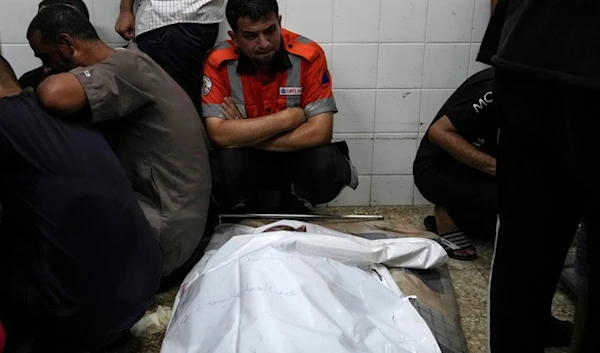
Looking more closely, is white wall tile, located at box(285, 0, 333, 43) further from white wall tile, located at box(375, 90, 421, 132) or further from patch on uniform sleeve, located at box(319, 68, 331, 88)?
white wall tile, located at box(375, 90, 421, 132)

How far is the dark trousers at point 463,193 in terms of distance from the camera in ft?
6.46

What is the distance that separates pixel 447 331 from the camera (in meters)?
1.49

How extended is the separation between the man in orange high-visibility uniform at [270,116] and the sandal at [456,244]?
0.38 meters

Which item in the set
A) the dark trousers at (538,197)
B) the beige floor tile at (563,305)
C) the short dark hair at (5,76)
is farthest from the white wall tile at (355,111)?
the dark trousers at (538,197)

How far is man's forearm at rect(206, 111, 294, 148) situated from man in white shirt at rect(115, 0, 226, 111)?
0.66ft

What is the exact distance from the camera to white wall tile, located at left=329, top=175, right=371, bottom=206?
2457 millimetres

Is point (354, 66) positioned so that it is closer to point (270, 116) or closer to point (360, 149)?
point (360, 149)

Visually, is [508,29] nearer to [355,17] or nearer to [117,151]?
[117,151]

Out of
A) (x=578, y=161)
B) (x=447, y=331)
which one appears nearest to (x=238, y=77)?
(x=447, y=331)

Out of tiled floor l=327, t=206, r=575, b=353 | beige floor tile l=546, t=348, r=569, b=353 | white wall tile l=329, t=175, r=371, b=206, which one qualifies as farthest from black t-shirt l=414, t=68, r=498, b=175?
beige floor tile l=546, t=348, r=569, b=353

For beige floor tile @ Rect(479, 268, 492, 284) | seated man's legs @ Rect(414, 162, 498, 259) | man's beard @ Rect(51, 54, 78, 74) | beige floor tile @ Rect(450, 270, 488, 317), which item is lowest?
beige floor tile @ Rect(450, 270, 488, 317)

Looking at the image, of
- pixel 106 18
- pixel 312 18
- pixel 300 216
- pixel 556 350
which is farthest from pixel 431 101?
pixel 106 18

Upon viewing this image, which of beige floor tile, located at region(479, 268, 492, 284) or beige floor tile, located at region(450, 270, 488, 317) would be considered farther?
beige floor tile, located at region(479, 268, 492, 284)

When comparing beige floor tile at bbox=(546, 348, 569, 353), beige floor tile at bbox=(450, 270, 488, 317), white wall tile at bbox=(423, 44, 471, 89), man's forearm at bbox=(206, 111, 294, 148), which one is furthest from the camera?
white wall tile at bbox=(423, 44, 471, 89)
